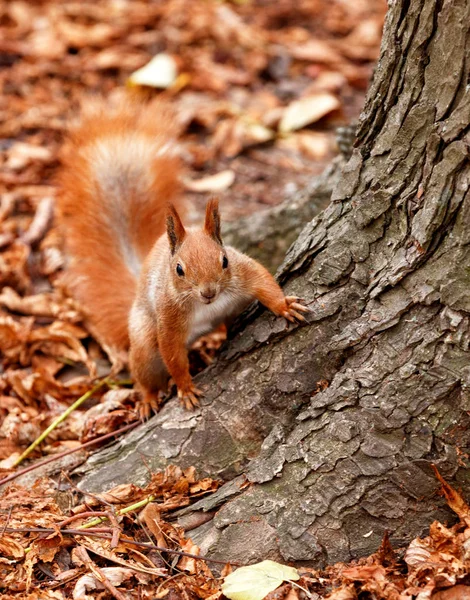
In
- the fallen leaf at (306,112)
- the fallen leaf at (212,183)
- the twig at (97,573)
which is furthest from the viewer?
the fallen leaf at (306,112)

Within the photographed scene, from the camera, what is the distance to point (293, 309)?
2.14 meters

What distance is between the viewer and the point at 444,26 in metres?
1.66

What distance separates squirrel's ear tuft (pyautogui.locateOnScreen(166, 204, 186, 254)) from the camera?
2.30m

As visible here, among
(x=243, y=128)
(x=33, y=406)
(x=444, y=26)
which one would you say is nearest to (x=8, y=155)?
(x=243, y=128)

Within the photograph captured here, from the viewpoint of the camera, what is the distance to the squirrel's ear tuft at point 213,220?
2292mm

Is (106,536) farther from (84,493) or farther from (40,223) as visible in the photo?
(40,223)

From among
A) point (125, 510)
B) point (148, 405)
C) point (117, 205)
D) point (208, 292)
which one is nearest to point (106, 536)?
point (125, 510)

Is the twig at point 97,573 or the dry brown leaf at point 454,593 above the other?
the dry brown leaf at point 454,593

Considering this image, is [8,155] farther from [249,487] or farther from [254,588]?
[254,588]

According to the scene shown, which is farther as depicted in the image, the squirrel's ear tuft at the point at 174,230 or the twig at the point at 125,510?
the squirrel's ear tuft at the point at 174,230

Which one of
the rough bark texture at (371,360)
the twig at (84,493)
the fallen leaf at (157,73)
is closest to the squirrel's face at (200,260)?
the rough bark texture at (371,360)

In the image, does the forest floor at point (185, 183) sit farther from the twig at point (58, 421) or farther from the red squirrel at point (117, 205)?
the red squirrel at point (117, 205)

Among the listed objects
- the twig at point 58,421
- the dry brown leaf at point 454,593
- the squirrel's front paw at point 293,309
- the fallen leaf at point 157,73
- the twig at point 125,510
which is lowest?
the twig at point 58,421

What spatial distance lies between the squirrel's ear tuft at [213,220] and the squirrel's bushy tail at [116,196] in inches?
28.5
